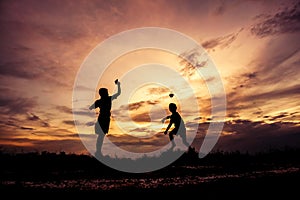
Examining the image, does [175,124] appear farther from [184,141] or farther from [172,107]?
[184,141]

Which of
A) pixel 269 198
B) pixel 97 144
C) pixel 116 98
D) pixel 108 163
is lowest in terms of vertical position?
Answer: pixel 269 198

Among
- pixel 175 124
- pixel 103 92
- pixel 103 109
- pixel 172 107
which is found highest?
pixel 103 92

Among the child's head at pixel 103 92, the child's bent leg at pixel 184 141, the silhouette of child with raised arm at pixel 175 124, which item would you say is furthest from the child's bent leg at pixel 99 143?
the child's bent leg at pixel 184 141

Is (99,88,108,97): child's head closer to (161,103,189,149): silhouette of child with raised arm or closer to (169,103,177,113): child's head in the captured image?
(161,103,189,149): silhouette of child with raised arm

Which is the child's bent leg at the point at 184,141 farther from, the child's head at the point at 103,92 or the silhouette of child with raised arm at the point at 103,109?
the child's head at the point at 103,92

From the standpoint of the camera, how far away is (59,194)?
5391mm

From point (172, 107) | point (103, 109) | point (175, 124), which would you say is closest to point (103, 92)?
point (103, 109)

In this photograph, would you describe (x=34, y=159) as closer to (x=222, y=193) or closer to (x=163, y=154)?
(x=163, y=154)

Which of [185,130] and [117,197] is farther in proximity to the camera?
[185,130]

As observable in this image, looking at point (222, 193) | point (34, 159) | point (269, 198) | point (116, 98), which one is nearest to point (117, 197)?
point (222, 193)

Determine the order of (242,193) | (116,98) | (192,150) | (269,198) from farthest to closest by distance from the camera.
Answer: (192,150), (116,98), (242,193), (269,198)

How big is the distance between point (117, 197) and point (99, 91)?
8.46m

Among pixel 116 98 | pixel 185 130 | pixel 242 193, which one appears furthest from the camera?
pixel 185 130

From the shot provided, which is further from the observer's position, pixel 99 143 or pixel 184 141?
pixel 184 141
